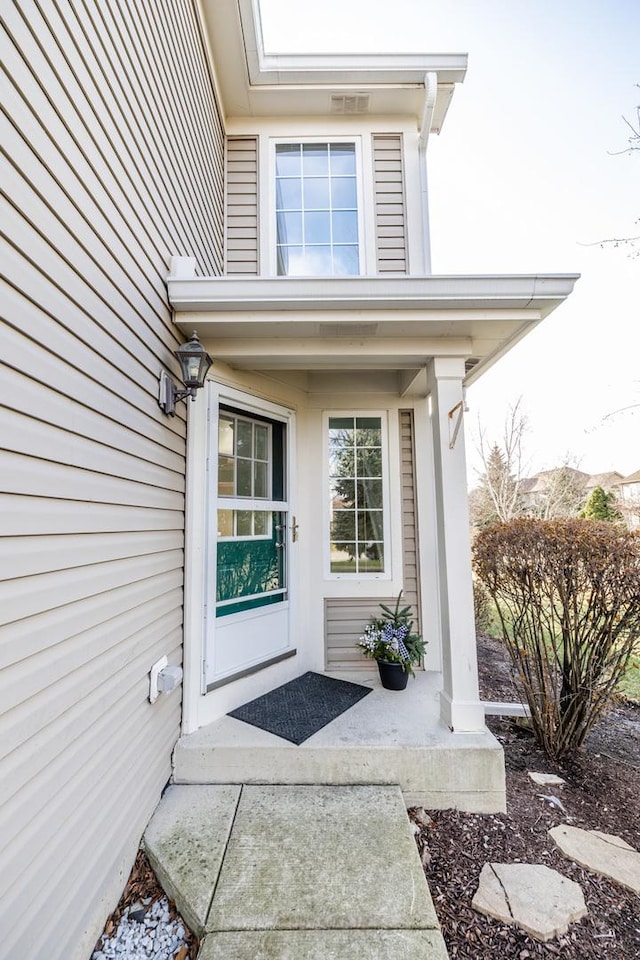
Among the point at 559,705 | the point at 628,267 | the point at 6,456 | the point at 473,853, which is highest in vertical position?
the point at 628,267

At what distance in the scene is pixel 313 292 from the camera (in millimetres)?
2230

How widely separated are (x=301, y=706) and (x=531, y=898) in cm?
144

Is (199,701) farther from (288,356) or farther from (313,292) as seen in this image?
(313,292)

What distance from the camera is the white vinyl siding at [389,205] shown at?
3598mm

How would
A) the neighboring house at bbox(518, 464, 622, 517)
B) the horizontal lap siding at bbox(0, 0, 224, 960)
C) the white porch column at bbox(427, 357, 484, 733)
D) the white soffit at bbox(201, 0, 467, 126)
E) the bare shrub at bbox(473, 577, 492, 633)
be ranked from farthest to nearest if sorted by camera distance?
the neighboring house at bbox(518, 464, 622, 517) → the bare shrub at bbox(473, 577, 492, 633) → the white soffit at bbox(201, 0, 467, 126) → the white porch column at bbox(427, 357, 484, 733) → the horizontal lap siding at bbox(0, 0, 224, 960)

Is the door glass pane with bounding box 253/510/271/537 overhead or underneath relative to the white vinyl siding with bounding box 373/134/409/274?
underneath

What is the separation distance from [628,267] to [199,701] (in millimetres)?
5876

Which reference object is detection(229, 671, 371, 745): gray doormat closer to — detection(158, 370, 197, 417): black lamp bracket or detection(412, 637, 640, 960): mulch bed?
detection(412, 637, 640, 960): mulch bed

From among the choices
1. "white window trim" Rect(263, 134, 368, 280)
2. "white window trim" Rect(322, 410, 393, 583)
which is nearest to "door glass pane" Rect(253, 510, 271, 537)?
"white window trim" Rect(322, 410, 393, 583)

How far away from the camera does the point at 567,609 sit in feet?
8.55

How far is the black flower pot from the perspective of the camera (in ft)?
9.64

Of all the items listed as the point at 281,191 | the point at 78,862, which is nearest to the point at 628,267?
the point at 281,191

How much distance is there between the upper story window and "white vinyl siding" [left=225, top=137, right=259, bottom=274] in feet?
0.71

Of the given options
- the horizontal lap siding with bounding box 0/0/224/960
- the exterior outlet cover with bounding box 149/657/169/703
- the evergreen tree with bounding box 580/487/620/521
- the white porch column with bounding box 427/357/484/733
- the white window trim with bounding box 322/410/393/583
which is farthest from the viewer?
the evergreen tree with bounding box 580/487/620/521
